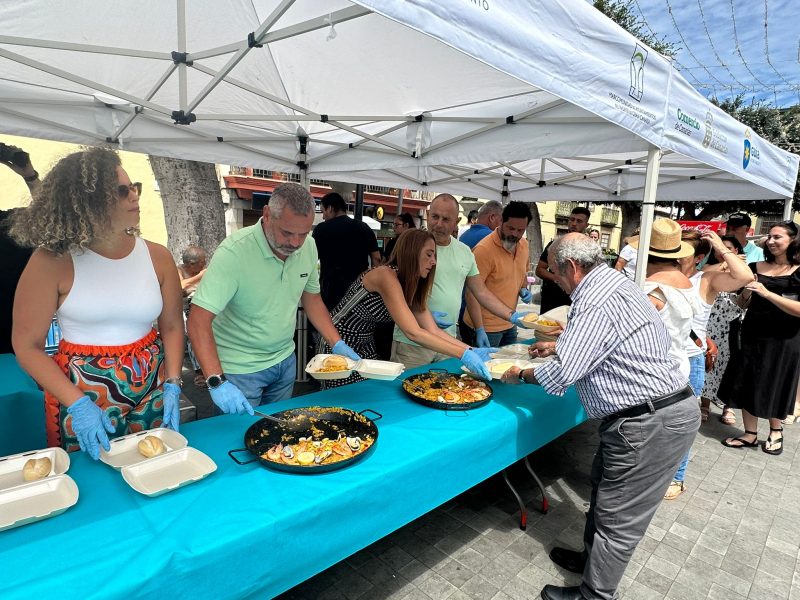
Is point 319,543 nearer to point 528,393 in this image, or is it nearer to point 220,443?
point 220,443

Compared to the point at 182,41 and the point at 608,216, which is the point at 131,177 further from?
the point at 608,216

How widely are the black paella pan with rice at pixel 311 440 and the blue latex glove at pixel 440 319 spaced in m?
1.02

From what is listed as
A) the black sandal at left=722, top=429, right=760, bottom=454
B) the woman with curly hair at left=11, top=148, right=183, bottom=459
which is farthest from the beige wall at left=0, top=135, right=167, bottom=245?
the black sandal at left=722, top=429, right=760, bottom=454

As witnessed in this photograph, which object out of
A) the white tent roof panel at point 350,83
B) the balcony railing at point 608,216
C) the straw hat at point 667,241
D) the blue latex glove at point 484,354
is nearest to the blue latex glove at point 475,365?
the blue latex glove at point 484,354

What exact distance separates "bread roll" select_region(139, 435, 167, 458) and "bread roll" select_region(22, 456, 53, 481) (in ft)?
0.79

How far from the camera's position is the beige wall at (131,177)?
11391mm

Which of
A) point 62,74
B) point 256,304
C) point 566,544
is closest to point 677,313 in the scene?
point 566,544

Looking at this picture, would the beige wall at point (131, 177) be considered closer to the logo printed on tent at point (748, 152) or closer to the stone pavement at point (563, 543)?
the stone pavement at point (563, 543)

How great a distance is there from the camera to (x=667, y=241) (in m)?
2.40

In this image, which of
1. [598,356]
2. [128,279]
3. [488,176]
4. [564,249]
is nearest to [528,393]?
[598,356]

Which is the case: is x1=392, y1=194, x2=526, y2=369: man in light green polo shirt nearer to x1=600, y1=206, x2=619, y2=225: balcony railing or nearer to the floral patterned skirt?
the floral patterned skirt

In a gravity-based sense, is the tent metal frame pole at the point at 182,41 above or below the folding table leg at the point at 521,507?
above

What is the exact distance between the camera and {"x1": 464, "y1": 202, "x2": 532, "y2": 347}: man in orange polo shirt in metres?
3.53

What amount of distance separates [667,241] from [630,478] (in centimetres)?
134
